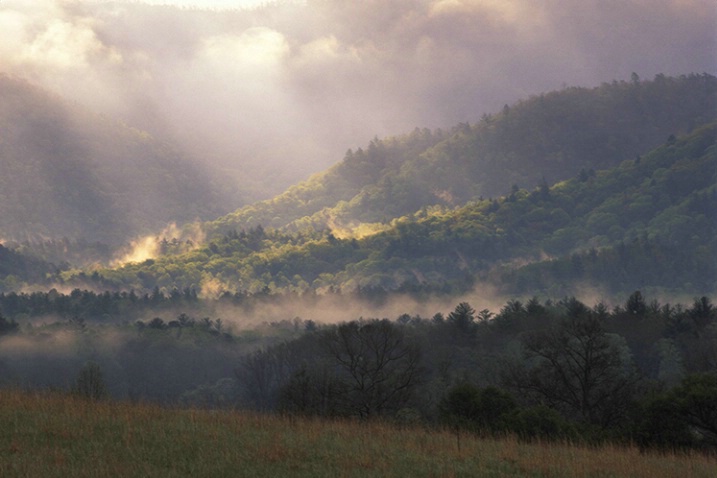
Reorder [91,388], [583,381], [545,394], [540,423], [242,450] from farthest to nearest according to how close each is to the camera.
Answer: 1. [583,381]
2. [545,394]
3. [91,388]
4. [540,423]
5. [242,450]

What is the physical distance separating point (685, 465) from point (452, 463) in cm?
1095

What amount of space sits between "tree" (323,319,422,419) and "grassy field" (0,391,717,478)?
6605 cm

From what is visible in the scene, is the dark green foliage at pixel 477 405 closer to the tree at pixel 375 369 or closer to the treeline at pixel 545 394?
the treeline at pixel 545 394

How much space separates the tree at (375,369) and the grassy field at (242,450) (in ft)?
217

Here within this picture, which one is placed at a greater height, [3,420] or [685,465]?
[3,420]

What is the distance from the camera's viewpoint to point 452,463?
33.2 m

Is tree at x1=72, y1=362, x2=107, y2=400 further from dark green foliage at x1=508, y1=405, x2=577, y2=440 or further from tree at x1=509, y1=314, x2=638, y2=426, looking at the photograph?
tree at x1=509, y1=314, x2=638, y2=426

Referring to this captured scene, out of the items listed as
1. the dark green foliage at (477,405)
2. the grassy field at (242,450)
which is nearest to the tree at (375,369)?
the dark green foliage at (477,405)

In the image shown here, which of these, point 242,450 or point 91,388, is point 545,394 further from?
point 242,450

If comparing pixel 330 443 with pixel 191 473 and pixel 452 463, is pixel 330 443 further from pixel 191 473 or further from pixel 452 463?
pixel 191 473

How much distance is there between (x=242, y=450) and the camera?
32.5m

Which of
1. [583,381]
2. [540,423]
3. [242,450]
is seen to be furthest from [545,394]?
[242,450]

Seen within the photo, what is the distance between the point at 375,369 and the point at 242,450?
90.5 meters

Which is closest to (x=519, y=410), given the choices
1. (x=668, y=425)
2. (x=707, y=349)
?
(x=668, y=425)
